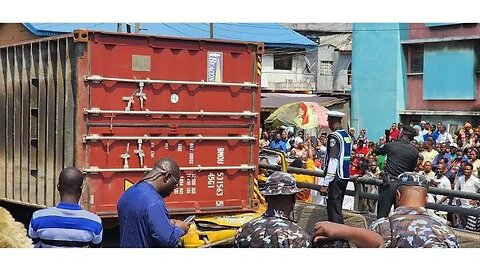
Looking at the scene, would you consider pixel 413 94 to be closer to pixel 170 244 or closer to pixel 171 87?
pixel 171 87

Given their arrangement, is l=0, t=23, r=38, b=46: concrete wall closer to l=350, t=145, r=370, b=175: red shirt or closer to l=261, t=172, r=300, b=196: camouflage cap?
l=350, t=145, r=370, b=175: red shirt

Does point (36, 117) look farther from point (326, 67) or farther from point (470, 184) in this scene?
point (326, 67)

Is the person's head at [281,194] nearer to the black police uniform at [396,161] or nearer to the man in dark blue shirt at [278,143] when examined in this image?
the black police uniform at [396,161]

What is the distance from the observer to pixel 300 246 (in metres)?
4.38

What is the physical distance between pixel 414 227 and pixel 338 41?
132 feet

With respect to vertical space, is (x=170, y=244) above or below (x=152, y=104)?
below

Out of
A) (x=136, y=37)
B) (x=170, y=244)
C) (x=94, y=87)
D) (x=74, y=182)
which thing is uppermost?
(x=136, y=37)

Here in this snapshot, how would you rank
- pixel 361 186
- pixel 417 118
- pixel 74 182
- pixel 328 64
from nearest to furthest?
pixel 74 182 < pixel 361 186 < pixel 417 118 < pixel 328 64

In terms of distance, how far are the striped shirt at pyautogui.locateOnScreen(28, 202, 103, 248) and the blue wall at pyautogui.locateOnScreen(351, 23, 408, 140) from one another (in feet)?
73.6

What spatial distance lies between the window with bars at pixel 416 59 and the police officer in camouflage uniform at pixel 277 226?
22.5m

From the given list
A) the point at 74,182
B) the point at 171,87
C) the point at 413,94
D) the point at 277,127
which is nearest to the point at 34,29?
the point at 277,127

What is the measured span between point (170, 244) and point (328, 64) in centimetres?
3876

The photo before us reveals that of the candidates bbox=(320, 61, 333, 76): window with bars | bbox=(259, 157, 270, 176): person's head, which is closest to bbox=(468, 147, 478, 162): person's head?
bbox=(259, 157, 270, 176): person's head

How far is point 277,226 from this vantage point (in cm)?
444
